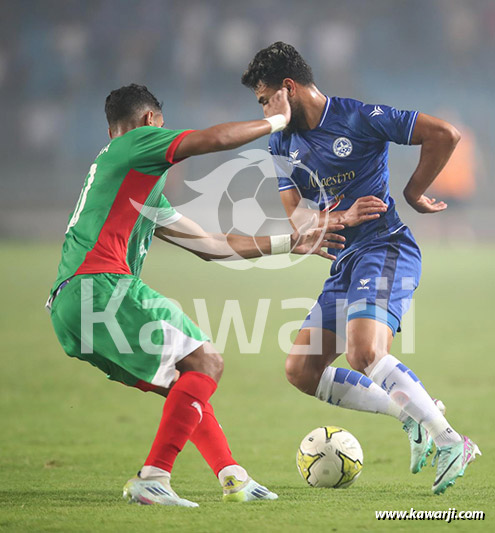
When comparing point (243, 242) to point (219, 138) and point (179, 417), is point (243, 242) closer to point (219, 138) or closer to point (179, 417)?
point (219, 138)

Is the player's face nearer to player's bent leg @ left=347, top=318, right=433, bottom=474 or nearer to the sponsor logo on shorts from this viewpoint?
the sponsor logo on shorts

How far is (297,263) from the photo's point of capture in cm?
2627

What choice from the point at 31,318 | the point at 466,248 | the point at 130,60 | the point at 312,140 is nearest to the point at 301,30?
the point at 130,60

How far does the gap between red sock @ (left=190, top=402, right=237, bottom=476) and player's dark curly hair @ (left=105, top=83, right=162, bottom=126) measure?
157 cm

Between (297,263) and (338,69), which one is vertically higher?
(338,69)

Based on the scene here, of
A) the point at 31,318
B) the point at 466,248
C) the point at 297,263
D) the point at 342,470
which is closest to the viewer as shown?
the point at 342,470

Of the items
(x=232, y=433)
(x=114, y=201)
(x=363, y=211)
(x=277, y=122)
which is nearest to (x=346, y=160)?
(x=363, y=211)

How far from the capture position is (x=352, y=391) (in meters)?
5.14

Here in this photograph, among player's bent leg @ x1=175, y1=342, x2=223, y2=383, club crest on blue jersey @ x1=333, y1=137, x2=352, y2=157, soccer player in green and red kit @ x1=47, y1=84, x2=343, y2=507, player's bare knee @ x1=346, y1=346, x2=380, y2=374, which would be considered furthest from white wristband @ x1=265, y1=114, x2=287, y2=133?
player's bare knee @ x1=346, y1=346, x2=380, y2=374

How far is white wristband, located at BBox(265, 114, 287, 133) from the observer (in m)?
4.24

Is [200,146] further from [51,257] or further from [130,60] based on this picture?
[130,60]

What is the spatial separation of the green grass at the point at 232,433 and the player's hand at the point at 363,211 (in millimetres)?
1477

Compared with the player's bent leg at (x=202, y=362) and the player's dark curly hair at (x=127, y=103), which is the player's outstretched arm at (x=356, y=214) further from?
the player's dark curly hair at (x=127, y=103)

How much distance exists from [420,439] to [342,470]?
48cm
